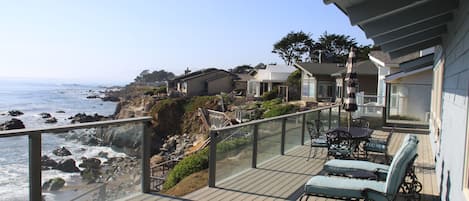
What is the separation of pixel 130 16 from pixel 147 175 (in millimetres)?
19879

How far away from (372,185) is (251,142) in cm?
280

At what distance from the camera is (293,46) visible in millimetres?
63938

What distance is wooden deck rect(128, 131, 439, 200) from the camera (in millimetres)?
5316

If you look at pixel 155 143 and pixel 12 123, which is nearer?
pixel 12 123

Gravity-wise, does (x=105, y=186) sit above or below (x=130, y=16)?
below

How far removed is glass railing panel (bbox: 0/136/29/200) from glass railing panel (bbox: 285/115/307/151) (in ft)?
18.6

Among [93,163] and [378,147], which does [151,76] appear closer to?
[378,147]

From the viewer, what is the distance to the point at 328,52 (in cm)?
6125

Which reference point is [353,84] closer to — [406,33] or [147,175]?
[406,33]

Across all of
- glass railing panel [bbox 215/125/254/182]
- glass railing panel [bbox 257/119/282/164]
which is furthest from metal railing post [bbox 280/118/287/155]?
glass railing panel [bbox 215/125/254/182]

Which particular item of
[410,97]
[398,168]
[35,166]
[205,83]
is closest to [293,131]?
[398,168]

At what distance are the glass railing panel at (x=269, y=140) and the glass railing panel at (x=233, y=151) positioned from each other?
0.35 metres

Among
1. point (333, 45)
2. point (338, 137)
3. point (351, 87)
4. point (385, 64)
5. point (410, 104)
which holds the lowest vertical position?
point (338, 137)

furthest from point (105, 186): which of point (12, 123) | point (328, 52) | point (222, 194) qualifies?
point (328, 52)
